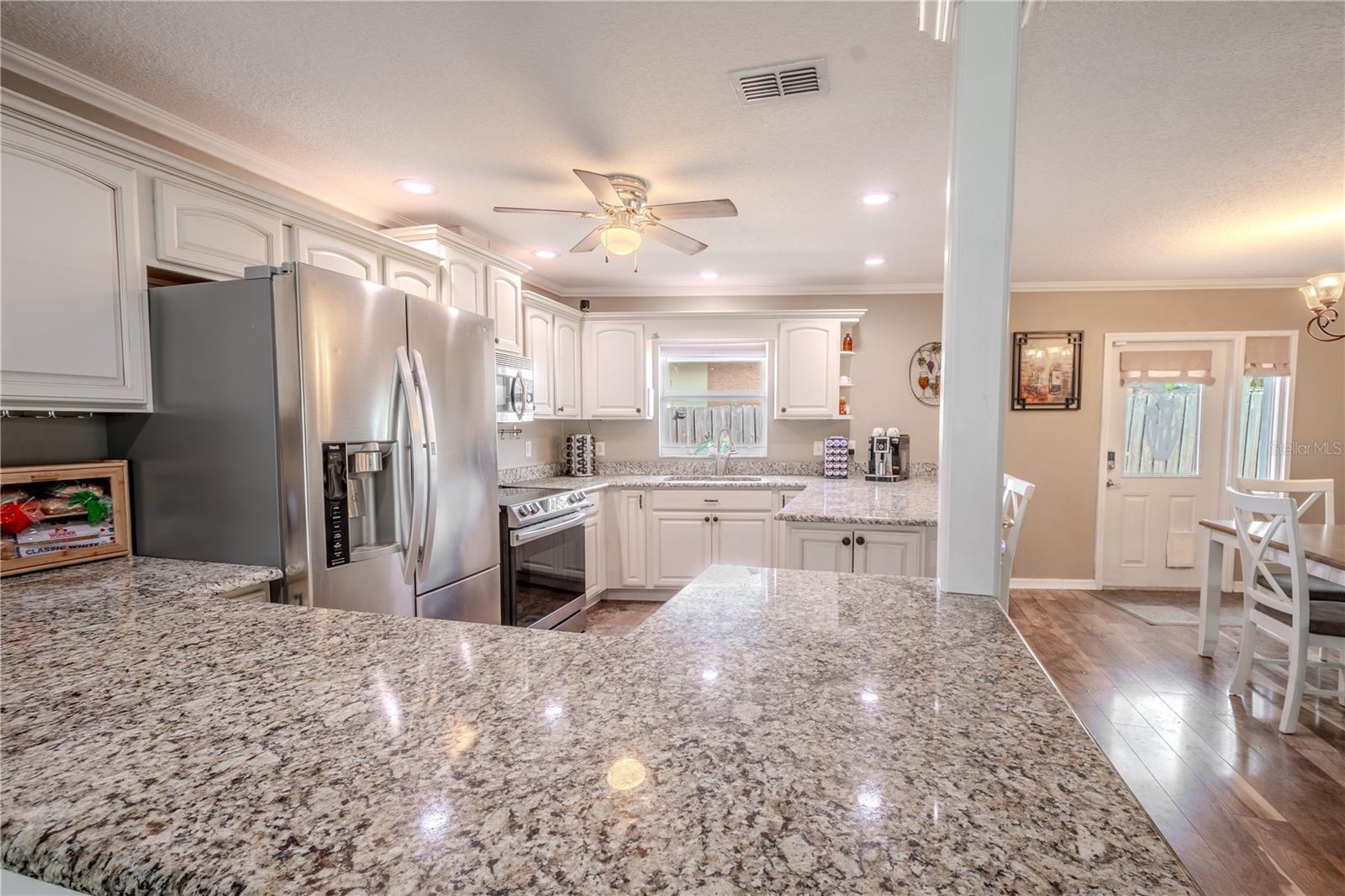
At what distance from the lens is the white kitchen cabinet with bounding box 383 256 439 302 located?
260 cm

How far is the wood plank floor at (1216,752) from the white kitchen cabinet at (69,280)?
3.02 m

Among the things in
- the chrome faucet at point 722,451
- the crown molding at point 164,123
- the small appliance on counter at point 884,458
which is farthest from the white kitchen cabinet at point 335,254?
the small appliance on counter at point 884,458

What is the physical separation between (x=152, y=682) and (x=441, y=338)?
1.63 m

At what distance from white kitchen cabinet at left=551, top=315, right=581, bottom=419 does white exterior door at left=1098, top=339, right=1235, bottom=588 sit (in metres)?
4.02

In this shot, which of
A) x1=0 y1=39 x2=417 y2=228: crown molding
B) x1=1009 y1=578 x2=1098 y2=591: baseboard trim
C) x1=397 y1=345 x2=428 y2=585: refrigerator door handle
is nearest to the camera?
x1=0 y1=39 x2=417 y2=228: crown molding

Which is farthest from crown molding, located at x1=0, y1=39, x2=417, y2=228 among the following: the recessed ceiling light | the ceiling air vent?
the ceiling air vent

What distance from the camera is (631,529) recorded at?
14.0 feet

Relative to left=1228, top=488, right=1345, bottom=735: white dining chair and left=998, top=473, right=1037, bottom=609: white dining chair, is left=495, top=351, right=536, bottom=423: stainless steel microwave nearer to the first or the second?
left=998, top=473, right=1037, bottom=609: white dining chair

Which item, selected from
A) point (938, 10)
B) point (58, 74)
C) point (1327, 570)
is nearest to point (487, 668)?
point (938, 10)

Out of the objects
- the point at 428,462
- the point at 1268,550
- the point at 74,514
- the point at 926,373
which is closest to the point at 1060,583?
the point at 926,373

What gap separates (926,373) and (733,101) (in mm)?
3279

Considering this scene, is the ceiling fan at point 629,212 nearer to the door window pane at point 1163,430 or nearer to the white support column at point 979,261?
the white support column at point 979,261

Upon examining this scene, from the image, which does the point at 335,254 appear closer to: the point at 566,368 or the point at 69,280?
the point at 69,280
